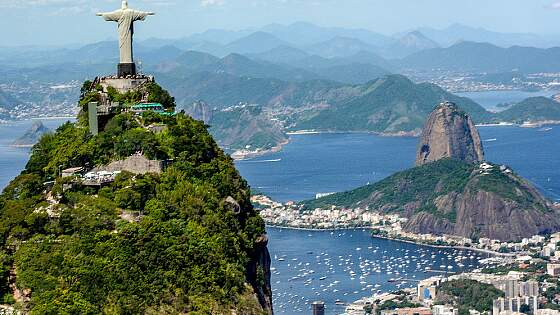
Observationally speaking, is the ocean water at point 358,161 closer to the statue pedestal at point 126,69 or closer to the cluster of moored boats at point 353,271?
the cluster of moored boats at point 353,271

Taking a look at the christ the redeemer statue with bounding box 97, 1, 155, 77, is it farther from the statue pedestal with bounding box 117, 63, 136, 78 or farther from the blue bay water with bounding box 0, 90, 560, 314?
the blue bay water with bounding box 0, 90, 560, 314

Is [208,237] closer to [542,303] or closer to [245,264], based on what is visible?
[245,264]

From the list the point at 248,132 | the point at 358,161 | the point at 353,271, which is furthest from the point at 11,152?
the point at 353,271

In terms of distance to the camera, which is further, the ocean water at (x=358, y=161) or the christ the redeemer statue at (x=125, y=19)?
the ocean water at (x=358, y=161)

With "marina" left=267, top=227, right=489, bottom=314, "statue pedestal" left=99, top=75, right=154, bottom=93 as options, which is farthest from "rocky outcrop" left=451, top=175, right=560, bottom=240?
"statue pedestal" left=99, top=75, right=154, bottom=93

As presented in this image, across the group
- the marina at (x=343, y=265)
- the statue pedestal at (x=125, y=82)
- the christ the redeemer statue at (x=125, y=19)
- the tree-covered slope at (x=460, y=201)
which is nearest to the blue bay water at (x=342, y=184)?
the marina at (x=343, y=265)

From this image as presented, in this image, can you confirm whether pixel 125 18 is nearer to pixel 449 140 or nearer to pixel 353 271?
pixel 353 271
